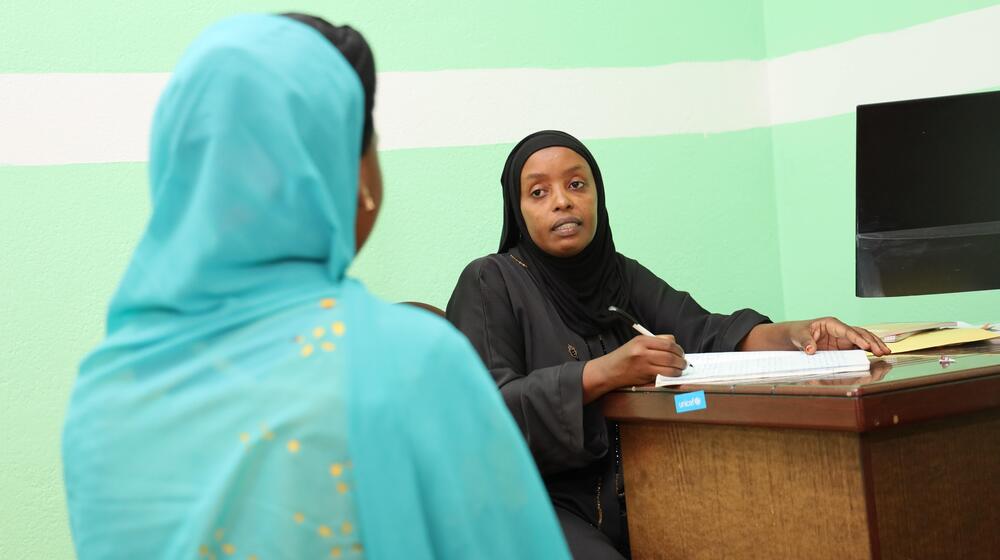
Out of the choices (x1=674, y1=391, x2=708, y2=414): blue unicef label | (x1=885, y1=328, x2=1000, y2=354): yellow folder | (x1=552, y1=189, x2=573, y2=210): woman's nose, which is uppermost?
(x1=552, y1=189, x2=573, y2=210): woman's nose

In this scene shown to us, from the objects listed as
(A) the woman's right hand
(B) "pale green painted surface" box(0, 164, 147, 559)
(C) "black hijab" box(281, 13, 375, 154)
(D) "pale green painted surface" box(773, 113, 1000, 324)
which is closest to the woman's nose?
(A) the woman's right hand

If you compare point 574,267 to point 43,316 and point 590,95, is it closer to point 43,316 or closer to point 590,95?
point 590,95

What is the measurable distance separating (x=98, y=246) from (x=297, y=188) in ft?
5.82

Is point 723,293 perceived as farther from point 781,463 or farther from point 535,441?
point 781,463

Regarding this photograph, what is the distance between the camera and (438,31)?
9.22 feet

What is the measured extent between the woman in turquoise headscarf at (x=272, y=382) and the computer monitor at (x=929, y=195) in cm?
141

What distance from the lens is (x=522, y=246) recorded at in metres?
2.32

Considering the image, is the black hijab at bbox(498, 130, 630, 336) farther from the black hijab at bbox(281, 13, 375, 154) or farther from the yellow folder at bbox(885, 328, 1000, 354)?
the black hijab at bbox(281, 13, 375, 154)

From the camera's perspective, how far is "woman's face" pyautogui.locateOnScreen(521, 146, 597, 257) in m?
2.21

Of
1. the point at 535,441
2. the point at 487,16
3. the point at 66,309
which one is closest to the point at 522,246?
the point at 535,441

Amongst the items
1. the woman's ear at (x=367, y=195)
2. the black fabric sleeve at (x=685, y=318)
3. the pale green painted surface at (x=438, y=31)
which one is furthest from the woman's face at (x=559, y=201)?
the woman's ear at (x=367, y=195)

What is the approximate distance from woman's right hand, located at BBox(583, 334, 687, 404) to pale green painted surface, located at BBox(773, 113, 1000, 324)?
155 cm

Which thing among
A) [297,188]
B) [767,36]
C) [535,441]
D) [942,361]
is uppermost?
[767,36]

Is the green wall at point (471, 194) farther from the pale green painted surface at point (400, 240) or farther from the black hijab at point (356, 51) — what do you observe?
the black hijab at point (356, 51)
